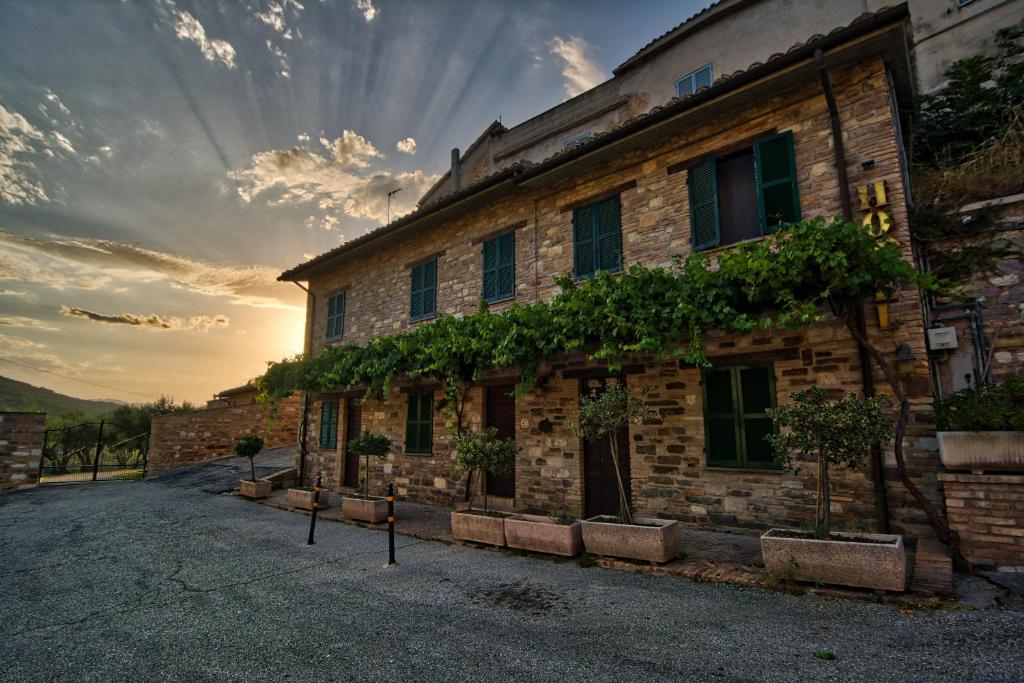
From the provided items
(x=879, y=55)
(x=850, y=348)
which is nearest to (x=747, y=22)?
(x=879, y=55)

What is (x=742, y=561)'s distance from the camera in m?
5.46

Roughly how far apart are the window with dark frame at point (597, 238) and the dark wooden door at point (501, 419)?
2.81 meters

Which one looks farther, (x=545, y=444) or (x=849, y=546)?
(x=545, y=444)

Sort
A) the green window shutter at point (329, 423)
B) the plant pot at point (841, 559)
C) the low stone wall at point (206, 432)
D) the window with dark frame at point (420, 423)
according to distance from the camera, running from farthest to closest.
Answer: the low stone wall at point (206, 432) < the green window shutter at point (329, 423) < the window with dark frame at point (420, 423) < the plant pot at point (841, 559)

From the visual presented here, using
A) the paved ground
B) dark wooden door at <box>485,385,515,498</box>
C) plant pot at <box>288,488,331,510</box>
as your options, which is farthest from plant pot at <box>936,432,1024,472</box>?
plant pot at <box>288,488,331,510</box>

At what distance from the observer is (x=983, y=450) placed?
4.77 metres

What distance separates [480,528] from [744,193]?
6.35 m

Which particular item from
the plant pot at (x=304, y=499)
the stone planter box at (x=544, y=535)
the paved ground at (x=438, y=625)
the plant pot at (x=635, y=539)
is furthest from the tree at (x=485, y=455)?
the plant pot at (x=304, y=499)

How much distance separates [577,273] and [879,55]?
5078 mm

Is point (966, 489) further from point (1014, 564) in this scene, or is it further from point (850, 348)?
point (850, 348)

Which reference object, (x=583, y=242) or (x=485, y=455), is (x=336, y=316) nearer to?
(x=583, y=242)

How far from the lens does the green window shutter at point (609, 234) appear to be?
8.40m

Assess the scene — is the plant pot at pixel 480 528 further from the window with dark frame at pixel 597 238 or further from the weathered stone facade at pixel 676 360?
the window with dark frame at pixel 597 238

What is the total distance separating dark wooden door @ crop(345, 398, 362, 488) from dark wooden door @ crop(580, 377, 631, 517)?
22.7 ft
